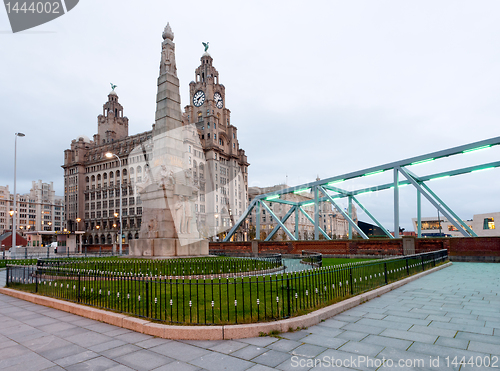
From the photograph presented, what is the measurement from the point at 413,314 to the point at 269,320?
368cm

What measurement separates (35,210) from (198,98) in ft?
397

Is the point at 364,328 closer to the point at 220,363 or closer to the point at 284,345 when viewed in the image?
the point at 284,345

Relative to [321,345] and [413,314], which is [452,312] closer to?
[413,314]

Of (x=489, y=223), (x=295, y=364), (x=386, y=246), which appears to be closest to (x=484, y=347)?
(x=295, y=364)

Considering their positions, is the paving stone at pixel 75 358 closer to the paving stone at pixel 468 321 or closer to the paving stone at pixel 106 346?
the paving stone at pixel 106 346

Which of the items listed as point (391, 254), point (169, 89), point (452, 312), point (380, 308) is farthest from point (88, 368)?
point (391, 254)

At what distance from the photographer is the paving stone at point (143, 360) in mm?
4984

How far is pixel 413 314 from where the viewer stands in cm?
769

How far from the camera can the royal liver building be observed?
281ft

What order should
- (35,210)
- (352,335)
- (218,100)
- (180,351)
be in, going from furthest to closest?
(35,210) < (218,100) < (352,335) < (180,351)

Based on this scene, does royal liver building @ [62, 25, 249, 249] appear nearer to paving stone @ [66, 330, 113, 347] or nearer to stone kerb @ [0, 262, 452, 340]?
stone kerb @ [0, 262, 452, 340]

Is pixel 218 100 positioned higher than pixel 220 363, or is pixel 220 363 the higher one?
pixel 218 100

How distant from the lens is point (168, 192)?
21.0m

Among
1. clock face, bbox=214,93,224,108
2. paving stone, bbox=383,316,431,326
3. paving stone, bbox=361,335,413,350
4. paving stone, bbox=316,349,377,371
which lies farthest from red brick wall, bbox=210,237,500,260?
clock face, bbox=214,93,224,108
